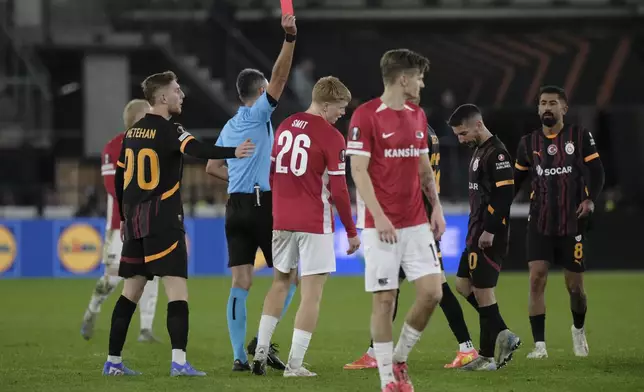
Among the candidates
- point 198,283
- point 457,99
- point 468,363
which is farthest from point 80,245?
point 468,363

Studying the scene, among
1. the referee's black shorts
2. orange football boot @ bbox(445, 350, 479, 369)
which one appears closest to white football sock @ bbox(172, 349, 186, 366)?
the referee's black shorts

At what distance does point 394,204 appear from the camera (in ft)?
25.4

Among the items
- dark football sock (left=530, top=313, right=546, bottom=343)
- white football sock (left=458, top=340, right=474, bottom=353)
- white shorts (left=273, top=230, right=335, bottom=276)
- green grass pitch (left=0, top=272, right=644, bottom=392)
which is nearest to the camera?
green grass pitch (left=0, top=272, right=644, bottom=392)

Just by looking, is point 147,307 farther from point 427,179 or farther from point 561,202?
point 427,179

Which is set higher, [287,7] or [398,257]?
[287,7]

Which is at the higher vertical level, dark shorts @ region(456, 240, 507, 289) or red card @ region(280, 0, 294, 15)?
red card @ region(280, 0, 294, 15)

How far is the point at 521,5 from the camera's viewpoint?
106 ft

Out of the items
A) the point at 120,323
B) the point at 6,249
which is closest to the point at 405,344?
the point at 120,323

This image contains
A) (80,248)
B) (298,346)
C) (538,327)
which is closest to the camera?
(298,346)

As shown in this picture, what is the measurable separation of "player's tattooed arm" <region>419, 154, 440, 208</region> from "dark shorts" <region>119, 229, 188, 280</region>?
82.5 inches

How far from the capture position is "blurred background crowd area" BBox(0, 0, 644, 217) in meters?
28.6

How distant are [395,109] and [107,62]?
906 inches

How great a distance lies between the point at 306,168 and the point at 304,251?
0.66 meters

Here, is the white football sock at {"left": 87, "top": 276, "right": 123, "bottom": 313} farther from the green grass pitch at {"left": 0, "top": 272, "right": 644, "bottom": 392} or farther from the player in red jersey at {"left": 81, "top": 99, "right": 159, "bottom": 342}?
the green grass pitch at {"left": 0, "top": 272, "right": 644, "bottom": 392}
